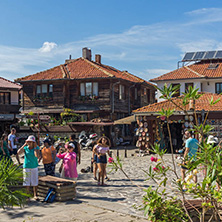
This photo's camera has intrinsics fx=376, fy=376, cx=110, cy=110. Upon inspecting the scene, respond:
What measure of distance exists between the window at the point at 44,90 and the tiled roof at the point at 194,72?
9.31 metres

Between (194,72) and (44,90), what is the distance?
13.2 m

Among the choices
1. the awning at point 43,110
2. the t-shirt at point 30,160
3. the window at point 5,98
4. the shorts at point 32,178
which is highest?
the window at point 5,98

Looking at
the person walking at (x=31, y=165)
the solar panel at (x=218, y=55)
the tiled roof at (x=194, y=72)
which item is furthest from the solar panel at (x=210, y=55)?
the person walking at (x=31, y=165)

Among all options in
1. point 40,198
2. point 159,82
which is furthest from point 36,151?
point 159,82

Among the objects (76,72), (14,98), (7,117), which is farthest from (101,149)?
(14,98)

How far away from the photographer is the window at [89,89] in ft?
101

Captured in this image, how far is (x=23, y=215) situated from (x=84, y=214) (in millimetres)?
1248

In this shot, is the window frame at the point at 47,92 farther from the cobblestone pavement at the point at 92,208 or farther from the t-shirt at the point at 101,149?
the cobblestone pavement at the point at 92,208

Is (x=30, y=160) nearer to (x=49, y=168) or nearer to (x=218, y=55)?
(x=49, y=168)

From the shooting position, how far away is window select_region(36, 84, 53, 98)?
105 ft

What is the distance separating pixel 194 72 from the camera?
109 ft

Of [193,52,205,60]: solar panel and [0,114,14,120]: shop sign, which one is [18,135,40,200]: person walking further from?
[193,52,205,60]: solar panel

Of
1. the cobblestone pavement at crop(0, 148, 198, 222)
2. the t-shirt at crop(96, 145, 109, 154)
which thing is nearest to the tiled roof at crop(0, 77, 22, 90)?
the t-shirt at crop(96, 145, 109, 154)

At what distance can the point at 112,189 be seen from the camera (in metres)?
10.9
